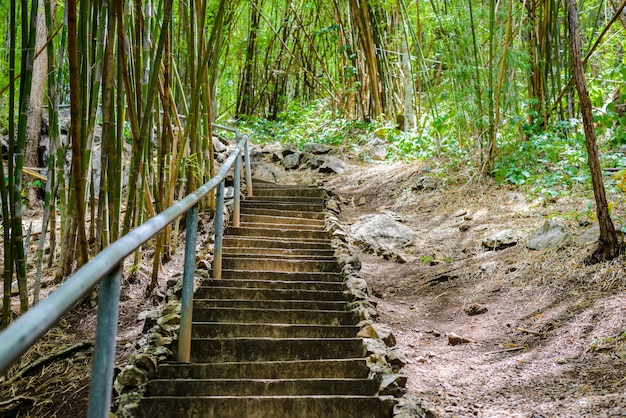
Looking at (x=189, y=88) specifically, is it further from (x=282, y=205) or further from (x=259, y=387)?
(x=259, y=387)

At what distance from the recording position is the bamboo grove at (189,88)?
273cm

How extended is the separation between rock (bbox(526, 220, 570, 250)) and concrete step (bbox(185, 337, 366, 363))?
194cm

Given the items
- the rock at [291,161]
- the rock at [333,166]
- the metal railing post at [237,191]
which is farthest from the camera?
the rock at [291,161]

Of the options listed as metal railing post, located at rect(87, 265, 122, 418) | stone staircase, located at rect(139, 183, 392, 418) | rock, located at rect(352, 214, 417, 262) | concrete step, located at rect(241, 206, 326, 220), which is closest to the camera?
metal railing post, located at rect(87, 265, 122, 418)

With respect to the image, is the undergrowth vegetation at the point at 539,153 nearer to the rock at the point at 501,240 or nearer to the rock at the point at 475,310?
the rock at the point at 501,240

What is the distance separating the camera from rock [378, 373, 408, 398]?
1.95 m

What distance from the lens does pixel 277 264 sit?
3.78 m

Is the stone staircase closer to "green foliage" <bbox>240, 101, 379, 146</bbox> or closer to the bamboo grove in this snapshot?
the bamboo grove

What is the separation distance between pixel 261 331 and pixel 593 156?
1.99m

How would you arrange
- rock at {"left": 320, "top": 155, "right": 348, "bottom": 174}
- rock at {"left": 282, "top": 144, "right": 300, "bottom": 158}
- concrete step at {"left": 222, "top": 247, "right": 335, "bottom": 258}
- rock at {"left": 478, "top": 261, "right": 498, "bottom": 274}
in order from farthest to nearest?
rock at {"left": 282, "top": 144, "right": 300, "bottom": 158} → rock at {"left": 320, "top": 155, "right": 348, "bottom": 174} → concrete step at {"left": 222, "top": 247, "right": 335, "bottom": 258} → rock at {"left": 478, "top": 261, "right": 498, "bottom": 274}

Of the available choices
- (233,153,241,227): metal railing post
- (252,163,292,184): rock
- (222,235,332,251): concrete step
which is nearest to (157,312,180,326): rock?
(222,235,332,251): concrete step

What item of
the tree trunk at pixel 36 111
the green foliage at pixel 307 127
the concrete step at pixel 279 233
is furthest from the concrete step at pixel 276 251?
the green foliage at pixel 307 127

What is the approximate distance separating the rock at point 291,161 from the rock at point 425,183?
249 centimetres

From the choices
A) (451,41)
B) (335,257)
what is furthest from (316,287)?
(451,41)
